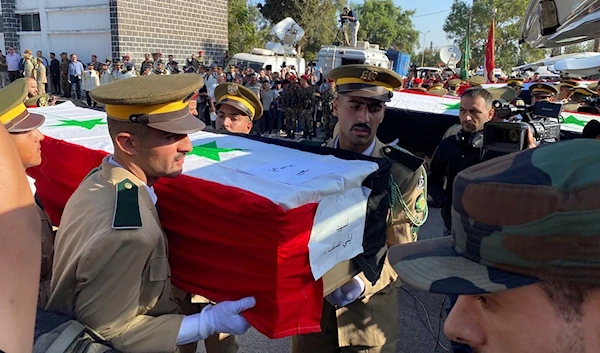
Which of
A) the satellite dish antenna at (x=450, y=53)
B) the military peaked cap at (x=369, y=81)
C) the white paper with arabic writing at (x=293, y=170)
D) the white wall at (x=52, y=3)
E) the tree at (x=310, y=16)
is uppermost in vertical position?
the tree at (x=310, y=16)

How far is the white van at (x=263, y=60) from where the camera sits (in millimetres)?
18422

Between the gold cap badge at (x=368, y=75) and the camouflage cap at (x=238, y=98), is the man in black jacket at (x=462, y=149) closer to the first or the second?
the camouflage cap at (x=238, y=98)

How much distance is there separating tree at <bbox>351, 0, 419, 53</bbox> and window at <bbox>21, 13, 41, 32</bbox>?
147 ft

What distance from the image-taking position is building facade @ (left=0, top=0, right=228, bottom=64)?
1803cm

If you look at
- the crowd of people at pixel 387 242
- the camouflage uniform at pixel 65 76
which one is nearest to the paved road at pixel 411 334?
the crowd of people at pixel 387 242

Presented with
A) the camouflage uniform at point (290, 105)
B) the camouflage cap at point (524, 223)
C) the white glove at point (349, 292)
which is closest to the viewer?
the camouflage cap at point (524, 223)

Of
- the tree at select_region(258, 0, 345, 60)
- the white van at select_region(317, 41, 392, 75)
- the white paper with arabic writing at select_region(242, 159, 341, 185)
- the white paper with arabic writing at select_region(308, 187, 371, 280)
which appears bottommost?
the white paper with arabic writing at select_region(308, 187, 371, 280)

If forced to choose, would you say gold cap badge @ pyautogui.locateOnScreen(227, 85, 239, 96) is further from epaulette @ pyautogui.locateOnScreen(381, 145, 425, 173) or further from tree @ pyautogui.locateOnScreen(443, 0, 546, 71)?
tree @ pyautogui.locateOnScreen(443, 0, 546, 71)

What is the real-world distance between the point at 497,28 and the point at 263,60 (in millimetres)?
34267

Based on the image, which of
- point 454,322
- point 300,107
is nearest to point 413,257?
point 454,322

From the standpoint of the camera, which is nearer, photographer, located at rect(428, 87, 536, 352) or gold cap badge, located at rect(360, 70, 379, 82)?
gold cap badge, located at rect(360, 70, 379, 82)

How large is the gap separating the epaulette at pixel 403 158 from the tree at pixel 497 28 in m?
44.5

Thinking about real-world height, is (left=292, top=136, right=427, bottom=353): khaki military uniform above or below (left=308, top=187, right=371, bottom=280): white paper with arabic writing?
below

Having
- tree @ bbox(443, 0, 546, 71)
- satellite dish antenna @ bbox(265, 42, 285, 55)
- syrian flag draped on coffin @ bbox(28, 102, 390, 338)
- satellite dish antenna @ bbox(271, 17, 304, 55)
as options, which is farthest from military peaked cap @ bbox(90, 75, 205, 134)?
tree @ bbox(443, 0, 546, 71)
